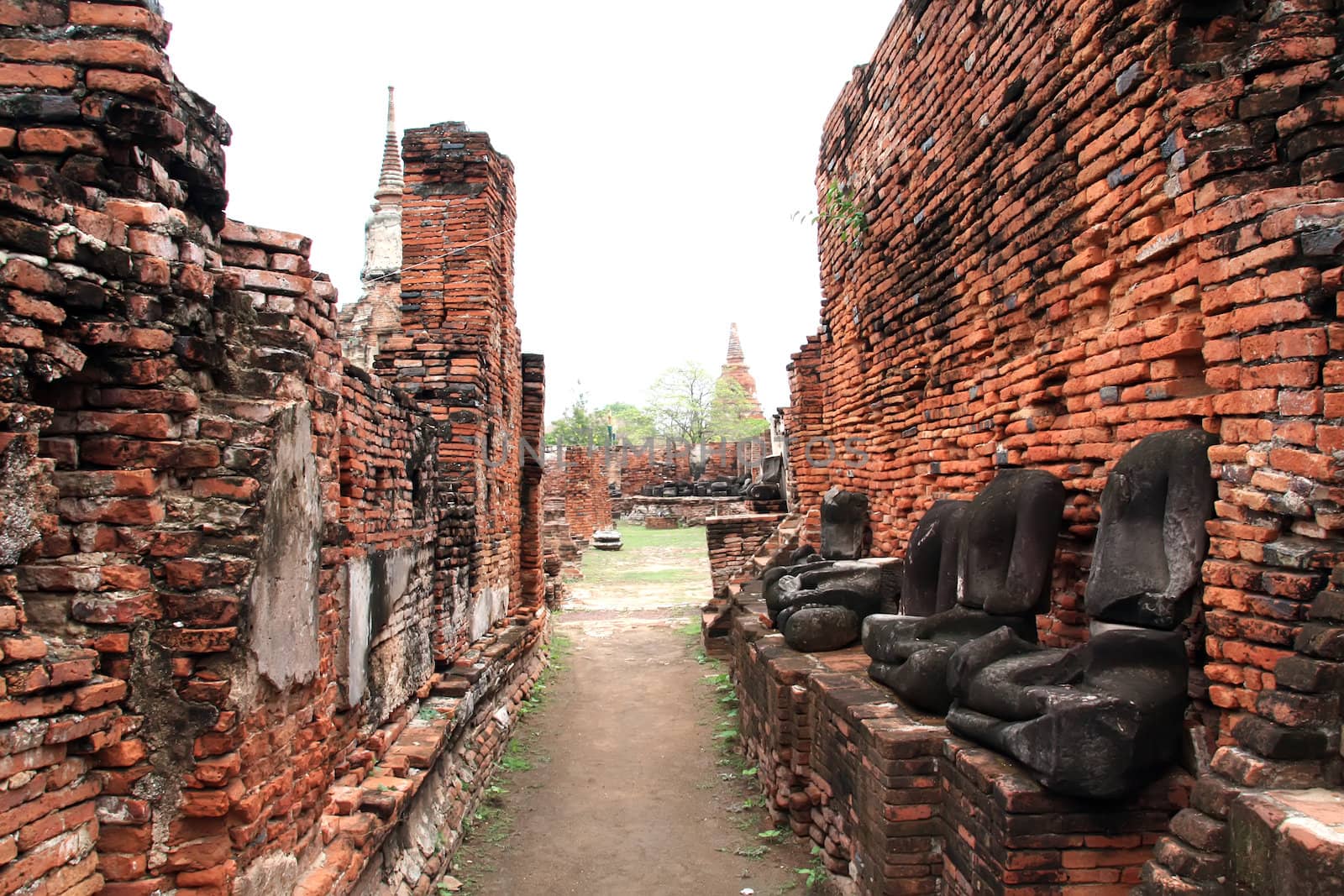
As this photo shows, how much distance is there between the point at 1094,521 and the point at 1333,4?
2.09 metres

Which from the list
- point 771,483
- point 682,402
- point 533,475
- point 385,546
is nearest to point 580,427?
point 682,402

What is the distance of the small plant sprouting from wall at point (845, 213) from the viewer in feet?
23.4

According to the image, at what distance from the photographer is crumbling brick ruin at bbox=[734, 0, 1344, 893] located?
245 cm

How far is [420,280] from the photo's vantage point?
8078mm

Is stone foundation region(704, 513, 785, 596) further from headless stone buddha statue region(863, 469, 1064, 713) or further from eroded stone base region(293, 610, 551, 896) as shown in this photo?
headless stone buddha statue region(863, 469, 1064, 713)

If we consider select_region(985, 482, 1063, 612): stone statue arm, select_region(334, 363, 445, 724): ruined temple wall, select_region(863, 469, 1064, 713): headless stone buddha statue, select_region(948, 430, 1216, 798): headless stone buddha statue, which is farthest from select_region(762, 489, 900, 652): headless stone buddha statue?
select_region(334, 363, 445, 724): ruined temple wall

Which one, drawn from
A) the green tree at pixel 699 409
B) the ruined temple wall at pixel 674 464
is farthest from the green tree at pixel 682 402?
the ruined temple wall at pixel 674 464

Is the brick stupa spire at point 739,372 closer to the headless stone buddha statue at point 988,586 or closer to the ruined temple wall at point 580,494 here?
the ruined temple wall at point 580,494

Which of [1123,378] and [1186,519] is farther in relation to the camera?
[1123,378]

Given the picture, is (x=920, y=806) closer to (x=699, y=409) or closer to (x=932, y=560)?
(x=932, y=560)

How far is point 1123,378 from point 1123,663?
1266mm

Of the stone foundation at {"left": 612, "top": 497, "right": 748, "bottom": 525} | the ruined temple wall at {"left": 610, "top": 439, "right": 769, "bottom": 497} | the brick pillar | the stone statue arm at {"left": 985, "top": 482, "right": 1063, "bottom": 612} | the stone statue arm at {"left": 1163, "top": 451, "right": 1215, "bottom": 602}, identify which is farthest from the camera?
the ruined temple wall at {"left": 610, "top": 439, "right": 769, "bottom": 497}

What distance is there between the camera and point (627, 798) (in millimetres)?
6418

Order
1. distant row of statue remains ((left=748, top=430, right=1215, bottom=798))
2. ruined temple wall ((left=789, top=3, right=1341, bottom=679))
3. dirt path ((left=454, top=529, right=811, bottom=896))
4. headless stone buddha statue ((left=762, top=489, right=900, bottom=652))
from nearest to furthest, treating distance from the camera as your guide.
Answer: ruined temple wall ((left=789, top=3, right=1341, bottom=679))
distant row of statue remains ((left=748, top=430, right=1215, bottom=798))
dirt path ((left=454, top=529, right=811, bottom=896))
headless stone buddha statue ((left=762, top=489, right=900, bottom=652))
